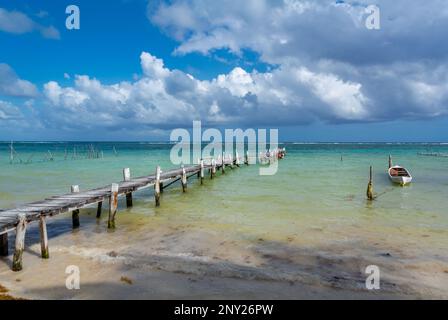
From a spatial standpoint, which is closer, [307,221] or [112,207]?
[112,207]

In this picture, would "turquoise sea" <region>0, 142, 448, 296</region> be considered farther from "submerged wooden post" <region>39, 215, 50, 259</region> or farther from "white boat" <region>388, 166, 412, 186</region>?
→ "submerged wooden post" <region>39, 215, 50, 259</region>

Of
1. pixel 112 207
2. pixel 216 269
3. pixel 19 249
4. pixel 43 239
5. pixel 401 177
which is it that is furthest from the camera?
pixel 401 177

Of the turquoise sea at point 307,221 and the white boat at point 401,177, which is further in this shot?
the white boat at point 401,177

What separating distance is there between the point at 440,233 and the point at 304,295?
780cm

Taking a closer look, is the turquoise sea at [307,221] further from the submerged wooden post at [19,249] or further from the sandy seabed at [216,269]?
the submerged wooden post at [19,249]

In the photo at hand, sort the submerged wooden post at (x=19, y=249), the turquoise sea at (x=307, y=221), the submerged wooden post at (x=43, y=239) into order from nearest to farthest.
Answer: the submerged wooden post at (x=19, y=249) → the submerged wooden post at (x=43, y=239) → the turquoise sea at (x=307, y=221)

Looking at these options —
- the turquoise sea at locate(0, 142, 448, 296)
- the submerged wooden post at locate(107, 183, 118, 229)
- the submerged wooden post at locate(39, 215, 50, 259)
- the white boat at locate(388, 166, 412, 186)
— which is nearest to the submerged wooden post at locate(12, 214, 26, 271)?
the submerged wooden post at locate(39, 215, 50, 259)

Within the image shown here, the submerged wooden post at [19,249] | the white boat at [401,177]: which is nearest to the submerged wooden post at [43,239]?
the submerged wooden post at [19,249]

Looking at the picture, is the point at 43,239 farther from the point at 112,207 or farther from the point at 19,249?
the point at 112,207

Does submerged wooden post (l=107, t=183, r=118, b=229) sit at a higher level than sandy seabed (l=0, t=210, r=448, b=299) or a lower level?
higher

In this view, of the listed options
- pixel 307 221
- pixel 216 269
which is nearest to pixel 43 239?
pixel 216 269

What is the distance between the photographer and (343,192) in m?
22.6

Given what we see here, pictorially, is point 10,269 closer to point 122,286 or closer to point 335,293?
point 122,286
